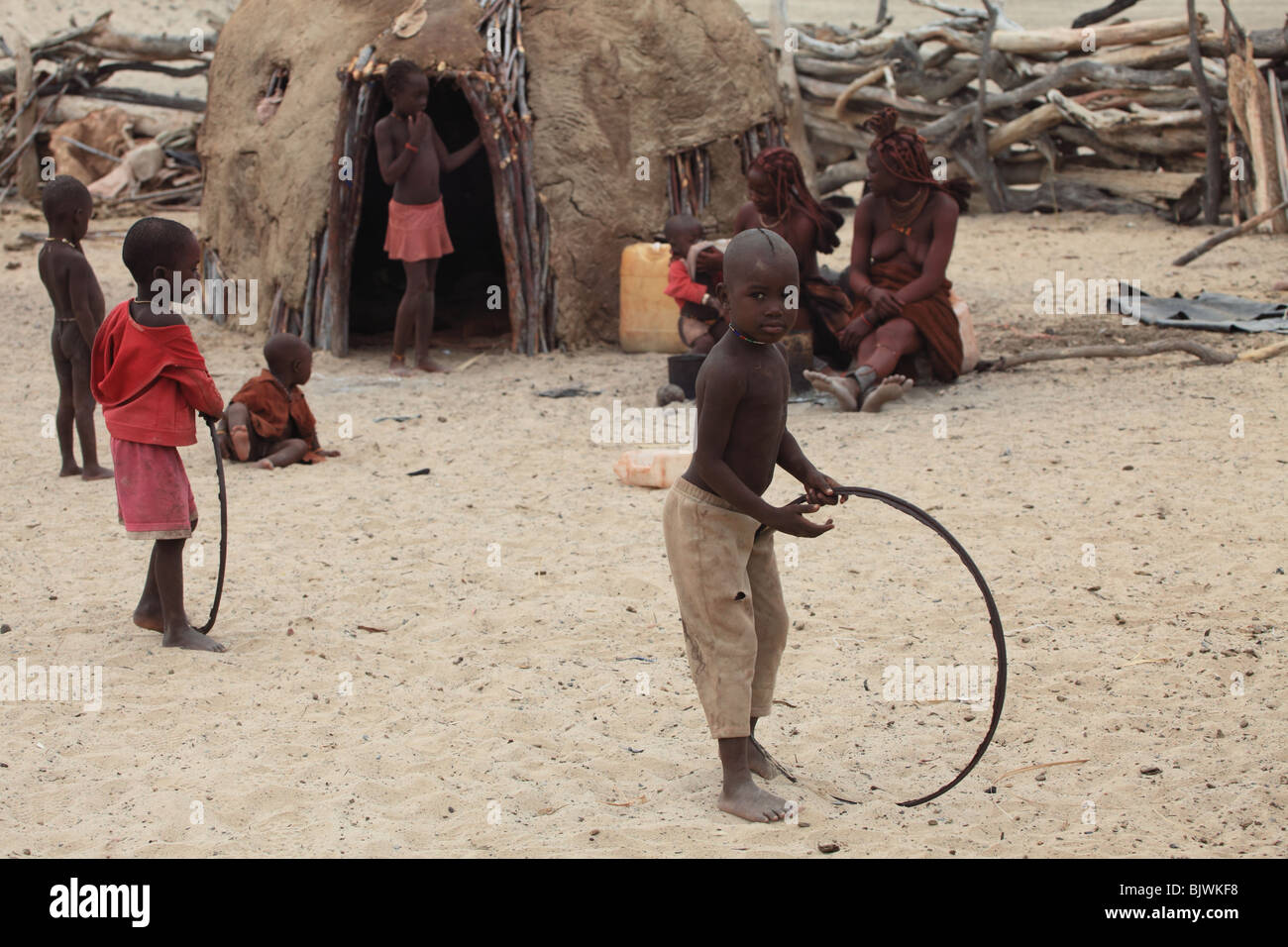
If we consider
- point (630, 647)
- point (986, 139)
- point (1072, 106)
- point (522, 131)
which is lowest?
point (630, 647)

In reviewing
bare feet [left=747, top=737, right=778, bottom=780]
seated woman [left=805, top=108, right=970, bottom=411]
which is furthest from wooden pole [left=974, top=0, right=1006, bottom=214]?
bare feet [left=747, top=737, right=778, bottom=780]

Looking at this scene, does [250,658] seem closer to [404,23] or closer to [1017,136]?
[404,23]

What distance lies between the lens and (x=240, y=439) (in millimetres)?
6305

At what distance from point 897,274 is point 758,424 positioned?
14.6 ft

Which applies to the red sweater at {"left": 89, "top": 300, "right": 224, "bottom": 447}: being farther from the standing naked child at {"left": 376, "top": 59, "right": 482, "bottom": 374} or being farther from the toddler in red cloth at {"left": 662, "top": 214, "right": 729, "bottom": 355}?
the standing naked child at {"left": 376, "top": 59, "right": 482, "bottom": 374}

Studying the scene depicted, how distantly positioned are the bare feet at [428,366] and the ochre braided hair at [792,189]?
251cm

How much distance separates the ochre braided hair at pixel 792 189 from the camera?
7074 mm

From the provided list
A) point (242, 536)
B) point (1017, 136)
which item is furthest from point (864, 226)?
point (1017, 136)

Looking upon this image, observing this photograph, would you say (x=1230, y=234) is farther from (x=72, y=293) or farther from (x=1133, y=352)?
(x=72, y=293)

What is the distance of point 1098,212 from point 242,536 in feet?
33.2

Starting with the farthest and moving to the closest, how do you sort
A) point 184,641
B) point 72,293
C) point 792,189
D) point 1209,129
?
point 1209,129
point 792,189
point 72,293
point 184,641

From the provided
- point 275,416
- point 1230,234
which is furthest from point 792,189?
point 1230,234

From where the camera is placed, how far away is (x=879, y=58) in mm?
13977

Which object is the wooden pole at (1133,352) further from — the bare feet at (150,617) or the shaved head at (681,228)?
the bare feet at (150,617)
